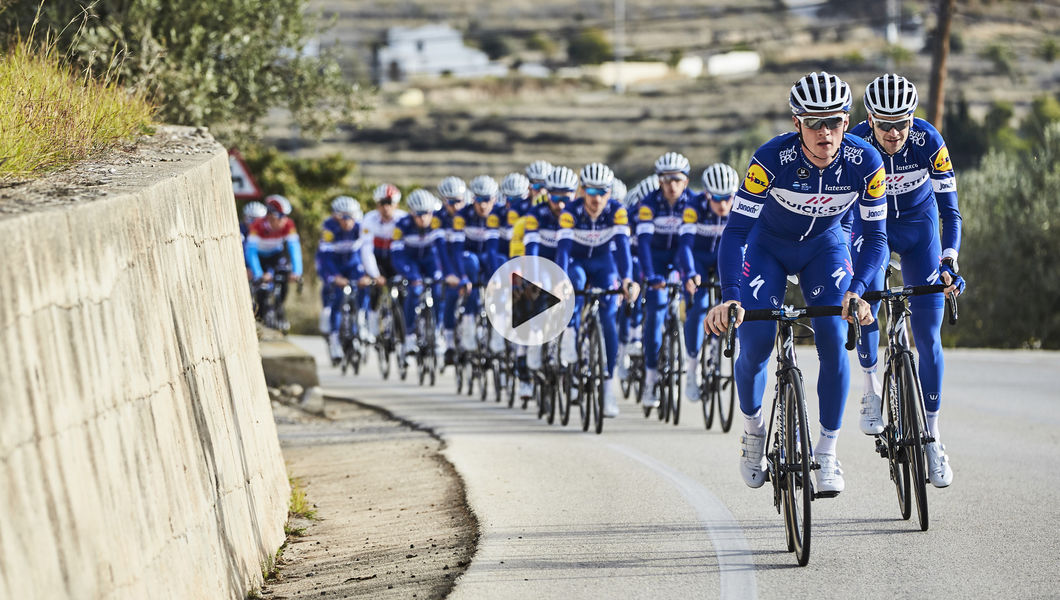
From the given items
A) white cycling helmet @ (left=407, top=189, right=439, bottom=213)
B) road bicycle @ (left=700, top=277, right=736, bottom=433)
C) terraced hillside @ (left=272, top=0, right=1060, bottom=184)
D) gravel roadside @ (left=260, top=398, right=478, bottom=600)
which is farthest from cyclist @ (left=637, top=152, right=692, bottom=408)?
terraced hillside @ (left=272, top=0, right=1060, bottom=184)

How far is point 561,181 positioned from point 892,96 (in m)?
5.55

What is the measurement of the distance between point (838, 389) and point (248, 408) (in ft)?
10.6

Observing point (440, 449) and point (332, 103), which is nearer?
point (440, 449)

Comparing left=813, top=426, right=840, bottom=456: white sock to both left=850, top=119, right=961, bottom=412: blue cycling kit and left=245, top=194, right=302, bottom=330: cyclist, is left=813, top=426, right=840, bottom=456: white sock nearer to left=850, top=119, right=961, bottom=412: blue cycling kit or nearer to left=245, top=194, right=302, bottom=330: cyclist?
left=850, top=119, right=961, bottom=412: blue cycling kit

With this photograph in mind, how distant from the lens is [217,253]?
7.73 metres

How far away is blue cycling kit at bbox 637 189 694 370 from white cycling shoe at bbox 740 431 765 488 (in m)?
5.81

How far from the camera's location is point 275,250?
22391mm

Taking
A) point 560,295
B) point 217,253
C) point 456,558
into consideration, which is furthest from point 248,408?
point 560,295

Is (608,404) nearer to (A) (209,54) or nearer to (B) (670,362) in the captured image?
(B) (670,362)

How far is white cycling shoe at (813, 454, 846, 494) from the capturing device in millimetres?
7395

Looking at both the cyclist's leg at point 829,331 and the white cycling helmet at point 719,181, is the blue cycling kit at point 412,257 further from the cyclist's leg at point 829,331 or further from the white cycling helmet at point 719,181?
the cyclist's leg at point 829,331

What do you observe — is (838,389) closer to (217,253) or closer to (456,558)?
(456,558)

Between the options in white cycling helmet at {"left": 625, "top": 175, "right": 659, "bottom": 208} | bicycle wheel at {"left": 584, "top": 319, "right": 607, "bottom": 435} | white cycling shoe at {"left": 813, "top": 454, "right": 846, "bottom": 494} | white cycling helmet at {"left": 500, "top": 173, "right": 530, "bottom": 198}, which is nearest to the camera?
white cycling shoe at {"left": 813, "top": 454, "right": 846, "bottom": 494}

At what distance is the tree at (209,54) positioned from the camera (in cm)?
1316
